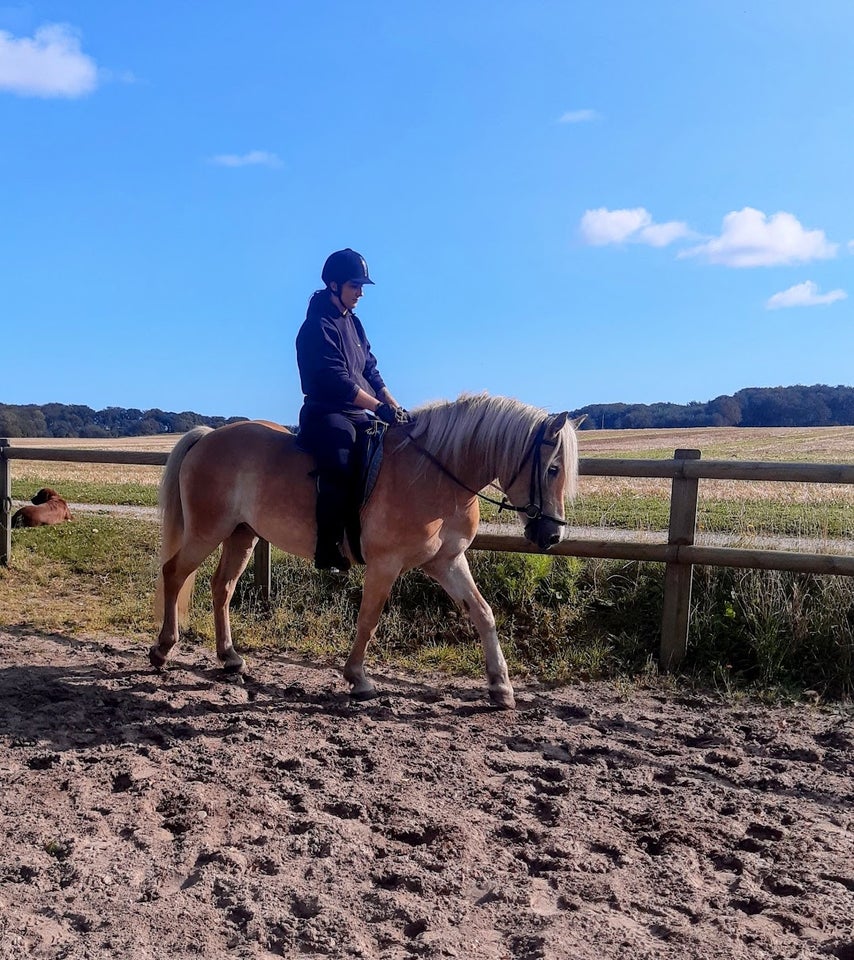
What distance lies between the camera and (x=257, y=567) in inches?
301

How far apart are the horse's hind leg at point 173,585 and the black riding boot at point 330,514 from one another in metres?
1.08

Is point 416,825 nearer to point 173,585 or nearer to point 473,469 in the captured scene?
point 473,469

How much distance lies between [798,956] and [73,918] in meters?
2.32

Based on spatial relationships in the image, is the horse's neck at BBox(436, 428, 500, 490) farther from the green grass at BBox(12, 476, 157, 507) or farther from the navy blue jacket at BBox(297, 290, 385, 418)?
the green grass at BBox(12, 476, 157, 507)

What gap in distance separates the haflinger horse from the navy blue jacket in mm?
421

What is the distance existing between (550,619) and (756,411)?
6810 cm

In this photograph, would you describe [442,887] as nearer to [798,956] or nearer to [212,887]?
[212,887]

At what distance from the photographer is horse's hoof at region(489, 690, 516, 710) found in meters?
5.14

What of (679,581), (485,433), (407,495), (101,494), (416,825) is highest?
(485,433)

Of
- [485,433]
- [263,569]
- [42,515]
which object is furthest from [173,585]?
[42,515]

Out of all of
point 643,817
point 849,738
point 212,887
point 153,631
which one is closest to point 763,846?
point 643,817

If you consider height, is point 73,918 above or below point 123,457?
below

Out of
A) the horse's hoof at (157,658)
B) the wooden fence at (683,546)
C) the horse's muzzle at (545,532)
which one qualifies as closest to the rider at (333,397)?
the horse's muzzle at (545,532)

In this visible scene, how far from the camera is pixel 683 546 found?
19.8 feet
